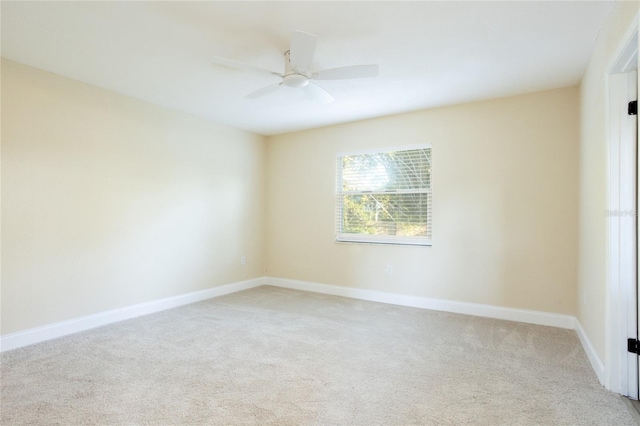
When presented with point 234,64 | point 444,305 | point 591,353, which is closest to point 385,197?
point 444,305

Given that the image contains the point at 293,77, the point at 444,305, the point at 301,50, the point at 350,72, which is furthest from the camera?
the point at 444,305

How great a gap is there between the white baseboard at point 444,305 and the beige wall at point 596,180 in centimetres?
33

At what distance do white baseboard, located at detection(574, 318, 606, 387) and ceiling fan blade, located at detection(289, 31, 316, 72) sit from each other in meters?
2.88

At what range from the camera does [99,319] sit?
132 inches

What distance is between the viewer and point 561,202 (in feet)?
11.0

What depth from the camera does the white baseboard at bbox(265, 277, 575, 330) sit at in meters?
3.38

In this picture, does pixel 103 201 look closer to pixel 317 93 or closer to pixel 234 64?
pixel 234 64

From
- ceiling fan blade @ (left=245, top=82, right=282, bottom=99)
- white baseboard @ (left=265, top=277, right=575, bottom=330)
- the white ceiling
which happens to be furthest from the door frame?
ceiling fan blade @ (left=245, top=82, right=282, bottom=99)

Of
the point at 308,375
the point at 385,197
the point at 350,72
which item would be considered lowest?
the point at 308,375

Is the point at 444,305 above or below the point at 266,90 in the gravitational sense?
below

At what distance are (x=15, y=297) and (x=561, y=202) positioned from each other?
203 inches

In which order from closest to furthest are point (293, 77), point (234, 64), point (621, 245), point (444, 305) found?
point (621, 245)
point (234, 64)
point (293, 77)
point (444, 305)

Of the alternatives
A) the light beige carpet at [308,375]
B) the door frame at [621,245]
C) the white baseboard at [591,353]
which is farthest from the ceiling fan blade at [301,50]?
the white baseboard at [591,353]

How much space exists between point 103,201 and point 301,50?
8.64 feet
